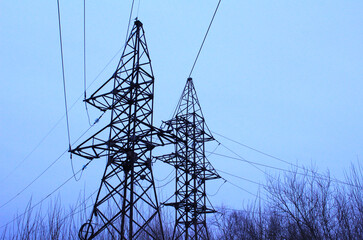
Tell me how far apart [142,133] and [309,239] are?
28.7 feet

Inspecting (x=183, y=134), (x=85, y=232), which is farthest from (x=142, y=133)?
(x=183, y=134)

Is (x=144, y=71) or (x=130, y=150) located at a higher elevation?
(x=144, y=71)

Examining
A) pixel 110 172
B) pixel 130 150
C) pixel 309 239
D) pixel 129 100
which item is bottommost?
pixel 309 239

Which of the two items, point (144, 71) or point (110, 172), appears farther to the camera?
point (144, 71)

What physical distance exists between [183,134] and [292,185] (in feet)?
30.4

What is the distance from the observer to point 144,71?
13.5m

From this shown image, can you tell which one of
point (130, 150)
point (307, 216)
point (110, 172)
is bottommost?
point (307, 216)

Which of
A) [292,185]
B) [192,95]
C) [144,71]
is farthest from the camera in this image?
[192,95]

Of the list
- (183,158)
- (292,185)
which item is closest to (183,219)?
(183,158)

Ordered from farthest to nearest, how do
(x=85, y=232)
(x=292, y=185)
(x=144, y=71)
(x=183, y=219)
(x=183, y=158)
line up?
(x=183, y=158), (x=183, y=219), (x=292, y=185), (x=144, y=71), (x=85, y=232)

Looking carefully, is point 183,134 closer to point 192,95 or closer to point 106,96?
point 192,95

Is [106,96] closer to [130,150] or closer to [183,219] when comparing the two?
[130,150]

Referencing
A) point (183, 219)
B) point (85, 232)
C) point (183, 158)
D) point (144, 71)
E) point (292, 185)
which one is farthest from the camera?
point (183, 158)

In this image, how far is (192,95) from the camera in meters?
24.2
